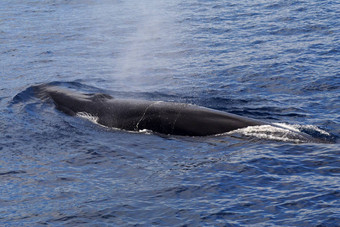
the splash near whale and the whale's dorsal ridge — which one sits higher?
the whale's dorsal ridge

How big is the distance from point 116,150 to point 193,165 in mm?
2803

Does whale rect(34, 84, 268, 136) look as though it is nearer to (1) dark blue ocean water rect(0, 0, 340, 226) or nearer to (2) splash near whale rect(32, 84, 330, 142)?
(2) splash near whale rect(32, 84, 330, 142)

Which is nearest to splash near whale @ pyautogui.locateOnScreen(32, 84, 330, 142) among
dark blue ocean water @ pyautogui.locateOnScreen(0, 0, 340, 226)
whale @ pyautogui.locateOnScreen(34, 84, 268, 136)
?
whale @ pyautogui.locateOnScreen(34, 84, 268, 136)

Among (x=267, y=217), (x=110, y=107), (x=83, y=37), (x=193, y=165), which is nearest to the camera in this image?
(x=267, y=217)

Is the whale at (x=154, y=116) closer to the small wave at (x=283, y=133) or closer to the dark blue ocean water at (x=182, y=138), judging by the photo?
the small wave at (x=283, y=133)

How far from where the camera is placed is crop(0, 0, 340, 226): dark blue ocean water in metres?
12.9

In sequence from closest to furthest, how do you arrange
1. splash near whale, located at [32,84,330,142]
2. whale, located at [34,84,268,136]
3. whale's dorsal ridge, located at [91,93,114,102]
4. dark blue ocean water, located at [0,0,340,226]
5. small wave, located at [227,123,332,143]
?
dark blue ocean water, located at [0,0,340,226], small wave, located at [227,123,332,143], splash near whale, located at [32,84,330,142], whale, located at [34,84,268,136], whale's dorsal ridge, located at [91,93,114,102]

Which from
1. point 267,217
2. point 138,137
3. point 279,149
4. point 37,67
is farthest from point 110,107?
point 37,67

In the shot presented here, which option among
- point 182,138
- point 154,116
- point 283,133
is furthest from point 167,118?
point 283,133

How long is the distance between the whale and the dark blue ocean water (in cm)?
49

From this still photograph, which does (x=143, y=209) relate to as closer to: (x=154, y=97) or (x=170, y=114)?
(x=170, y=114)

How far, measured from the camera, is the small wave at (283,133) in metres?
16.4

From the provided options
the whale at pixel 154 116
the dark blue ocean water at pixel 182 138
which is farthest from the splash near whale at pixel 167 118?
the dark blue ocean water at pixel 182 138

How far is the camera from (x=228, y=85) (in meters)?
24.2
